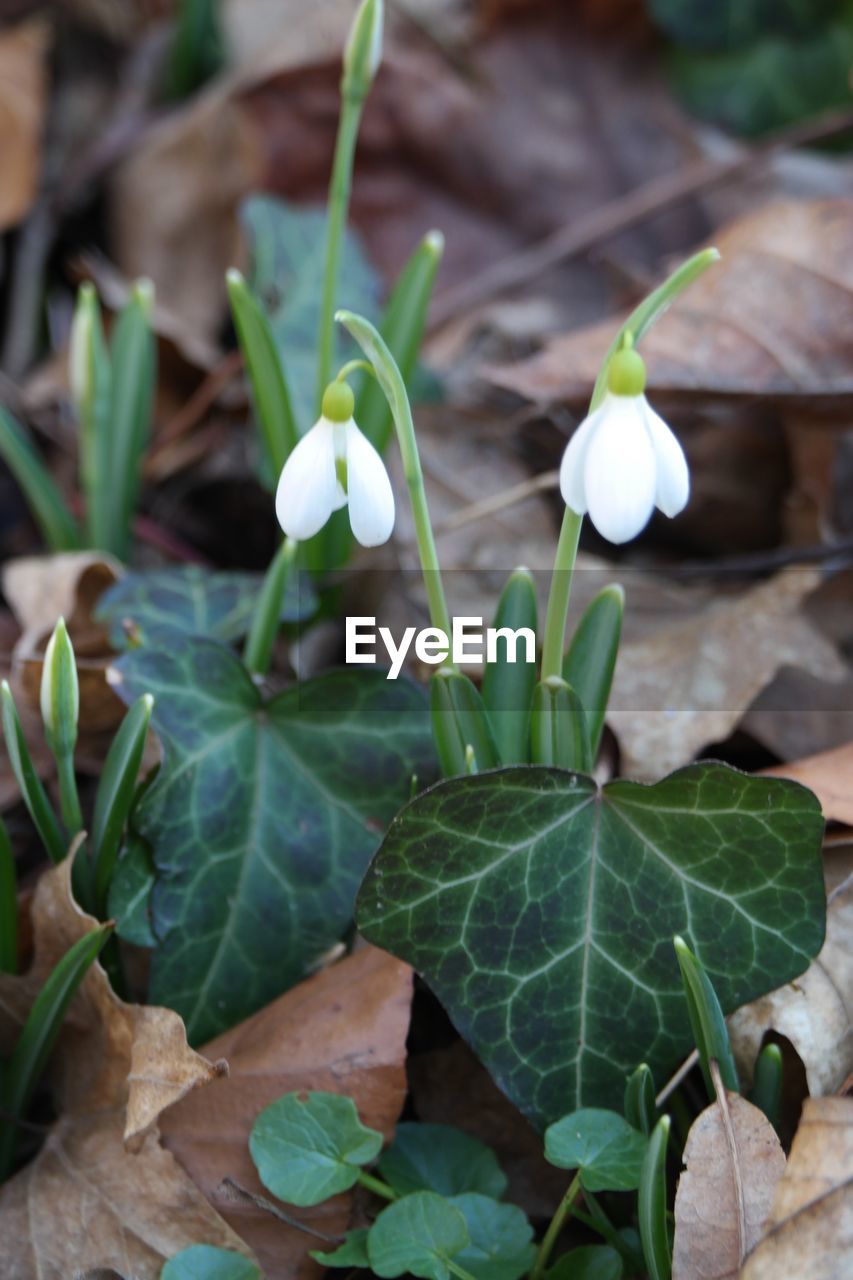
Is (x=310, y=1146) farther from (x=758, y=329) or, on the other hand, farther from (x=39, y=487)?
(x=758, y=329)

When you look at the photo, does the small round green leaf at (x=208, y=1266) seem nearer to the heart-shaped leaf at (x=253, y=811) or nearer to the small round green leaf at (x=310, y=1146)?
the small round green leaf at (x=310, y=1146)

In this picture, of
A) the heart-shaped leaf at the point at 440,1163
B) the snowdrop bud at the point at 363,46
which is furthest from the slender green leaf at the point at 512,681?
the snowdrop bud at the point at 363,46

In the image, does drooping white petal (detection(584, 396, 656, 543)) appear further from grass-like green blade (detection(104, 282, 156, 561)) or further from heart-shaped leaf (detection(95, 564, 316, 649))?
grass-like green blade (detection(104, 282, 156, 561))

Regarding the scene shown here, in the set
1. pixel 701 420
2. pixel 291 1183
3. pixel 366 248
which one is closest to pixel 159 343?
pixel 366 248

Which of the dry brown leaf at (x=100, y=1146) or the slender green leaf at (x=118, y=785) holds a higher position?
the slender green leaf at (x=118, y=785)

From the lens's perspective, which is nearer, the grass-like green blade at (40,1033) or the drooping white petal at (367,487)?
the drooping white petal at (367,487)

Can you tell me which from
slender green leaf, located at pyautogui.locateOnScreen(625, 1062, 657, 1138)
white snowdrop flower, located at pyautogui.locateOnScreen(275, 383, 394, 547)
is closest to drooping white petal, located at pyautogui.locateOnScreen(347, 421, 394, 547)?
white snowdrop flower, located at pyautogui.locateOnScreen(275, 383, 394, 547)

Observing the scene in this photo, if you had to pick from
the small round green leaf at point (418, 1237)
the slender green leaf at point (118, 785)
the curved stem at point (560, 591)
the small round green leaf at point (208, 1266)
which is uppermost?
the curved stem at point (560, 591)
